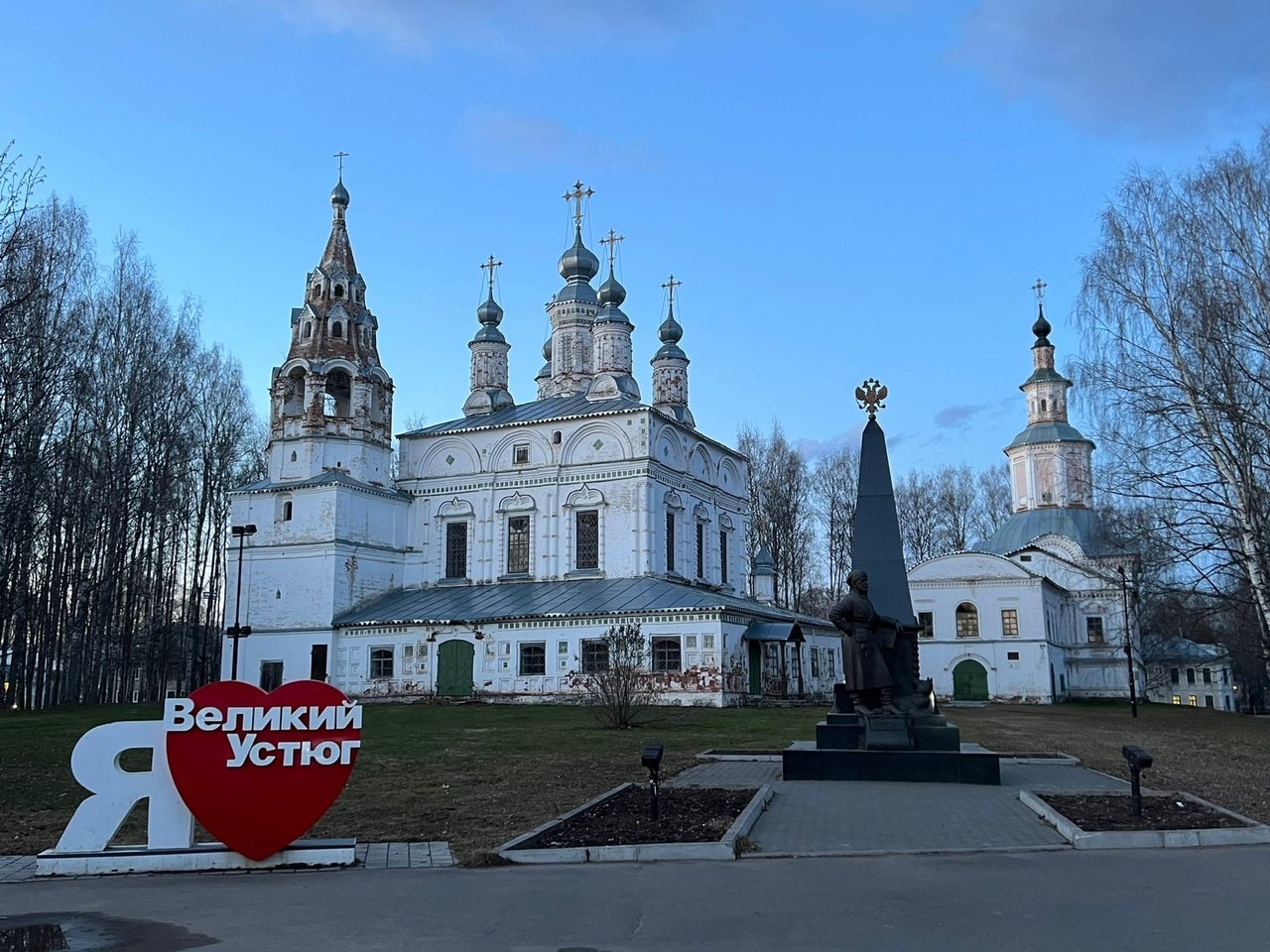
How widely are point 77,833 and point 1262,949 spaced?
7.49 meters

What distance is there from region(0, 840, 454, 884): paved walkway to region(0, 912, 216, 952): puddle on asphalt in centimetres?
146

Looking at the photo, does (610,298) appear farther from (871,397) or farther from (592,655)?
(871,397)

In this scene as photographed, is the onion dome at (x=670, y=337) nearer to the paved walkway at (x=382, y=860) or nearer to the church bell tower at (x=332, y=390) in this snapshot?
Result: the church bell tower at (x=332, y=390)

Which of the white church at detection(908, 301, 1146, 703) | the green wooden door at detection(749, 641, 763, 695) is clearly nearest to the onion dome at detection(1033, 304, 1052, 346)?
the white church at detection(908, 301, 1146, 703)

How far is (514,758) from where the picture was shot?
15.0 metres

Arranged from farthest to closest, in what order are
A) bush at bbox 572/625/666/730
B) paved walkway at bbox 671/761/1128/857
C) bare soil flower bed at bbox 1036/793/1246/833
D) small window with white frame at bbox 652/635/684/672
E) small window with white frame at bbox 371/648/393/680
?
small window with white frame at bbox 371/648/393/680 < small window with white frame at bbox 652/635/684/672 < bush at bbox 572/625/666/730 < bare soil flower bed at bbox 1036/793/1246/833 < paved walkway at bbox 671/761/1128/857

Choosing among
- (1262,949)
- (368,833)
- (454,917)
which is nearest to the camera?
(1262,949)

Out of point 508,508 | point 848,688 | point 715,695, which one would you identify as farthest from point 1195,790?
point 508,508

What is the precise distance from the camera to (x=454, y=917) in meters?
6.09

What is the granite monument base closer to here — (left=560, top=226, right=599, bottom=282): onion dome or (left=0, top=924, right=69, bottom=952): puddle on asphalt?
(left=0, top=924, right=69, bottom=952): puddle on asphalt

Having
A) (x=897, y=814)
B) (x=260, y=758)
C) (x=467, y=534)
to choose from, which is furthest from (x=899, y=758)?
(x=467, y=534)

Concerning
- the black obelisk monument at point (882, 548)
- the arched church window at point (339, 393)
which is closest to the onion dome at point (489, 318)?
the arched church window at point (339, 393)

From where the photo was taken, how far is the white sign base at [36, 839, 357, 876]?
752 centimetres

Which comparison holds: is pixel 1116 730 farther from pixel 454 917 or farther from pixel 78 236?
pixel 78 236
